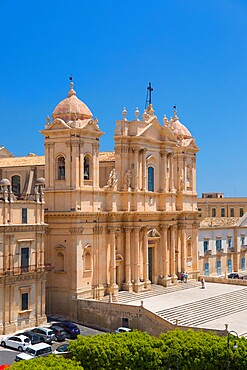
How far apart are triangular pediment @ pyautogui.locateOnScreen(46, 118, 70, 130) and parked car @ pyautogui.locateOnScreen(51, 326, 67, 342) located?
600 inches

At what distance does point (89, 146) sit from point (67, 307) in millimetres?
12531

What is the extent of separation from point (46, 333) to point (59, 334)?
1.11m

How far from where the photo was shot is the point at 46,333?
4234 centimetres

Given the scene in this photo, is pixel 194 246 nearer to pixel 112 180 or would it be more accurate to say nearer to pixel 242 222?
pixel 112 180

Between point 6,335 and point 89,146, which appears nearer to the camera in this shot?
point 6,335

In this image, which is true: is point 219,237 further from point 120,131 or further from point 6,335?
point 6,335

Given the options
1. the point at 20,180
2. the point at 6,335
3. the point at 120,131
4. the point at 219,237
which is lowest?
the point at 6,335

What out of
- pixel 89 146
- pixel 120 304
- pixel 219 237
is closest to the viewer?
pixel 120 304

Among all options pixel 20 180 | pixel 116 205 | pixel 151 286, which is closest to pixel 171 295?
pixel 151 286

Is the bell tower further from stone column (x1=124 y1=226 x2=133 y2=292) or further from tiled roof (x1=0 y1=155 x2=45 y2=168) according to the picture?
stone column (x1=124 y1=226 x2=133 y2=292)

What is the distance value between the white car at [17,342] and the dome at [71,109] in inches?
692

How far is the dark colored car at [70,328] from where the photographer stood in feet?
145

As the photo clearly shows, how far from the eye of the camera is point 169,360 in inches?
1310

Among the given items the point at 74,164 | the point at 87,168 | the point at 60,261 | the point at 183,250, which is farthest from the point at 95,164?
the point at 183,250
